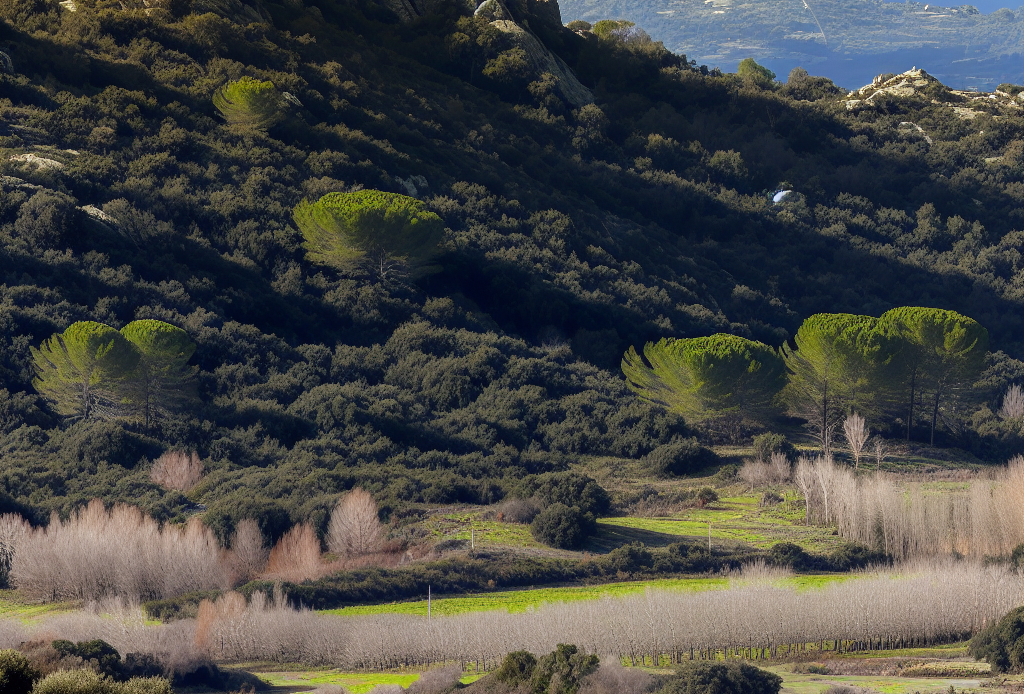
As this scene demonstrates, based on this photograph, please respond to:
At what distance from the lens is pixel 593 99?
102m

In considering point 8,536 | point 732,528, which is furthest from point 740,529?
point 8,536

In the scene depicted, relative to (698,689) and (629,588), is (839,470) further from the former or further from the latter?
(698,689)

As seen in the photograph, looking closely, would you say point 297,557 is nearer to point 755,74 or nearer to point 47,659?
point 47,659

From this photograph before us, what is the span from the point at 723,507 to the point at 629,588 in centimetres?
1243

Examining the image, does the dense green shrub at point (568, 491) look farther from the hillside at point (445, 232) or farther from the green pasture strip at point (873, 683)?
the green pasture strip at point (873, 683)

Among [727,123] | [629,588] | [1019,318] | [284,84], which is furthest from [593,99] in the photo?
[629,588]

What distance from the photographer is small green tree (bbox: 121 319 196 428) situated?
5656 centimetres

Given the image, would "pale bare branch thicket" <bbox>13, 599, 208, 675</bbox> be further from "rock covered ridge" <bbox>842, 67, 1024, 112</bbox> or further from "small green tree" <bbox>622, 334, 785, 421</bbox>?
"rock covered ridge" <bbox>842, 67, 1024, 112</bbox>

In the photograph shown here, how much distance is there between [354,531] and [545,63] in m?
62.8

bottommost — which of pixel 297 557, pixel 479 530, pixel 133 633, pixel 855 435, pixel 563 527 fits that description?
pixel 133 633

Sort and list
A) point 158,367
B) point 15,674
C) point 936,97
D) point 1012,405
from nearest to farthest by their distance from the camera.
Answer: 1. point 15,674
2. point 158,367
3. point 1012,405
4. point 936,97

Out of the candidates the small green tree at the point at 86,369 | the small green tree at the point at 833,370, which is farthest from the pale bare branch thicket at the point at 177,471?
the small green tree at the point at 833,370

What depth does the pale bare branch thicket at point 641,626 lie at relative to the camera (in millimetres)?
34250

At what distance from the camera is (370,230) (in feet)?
232
